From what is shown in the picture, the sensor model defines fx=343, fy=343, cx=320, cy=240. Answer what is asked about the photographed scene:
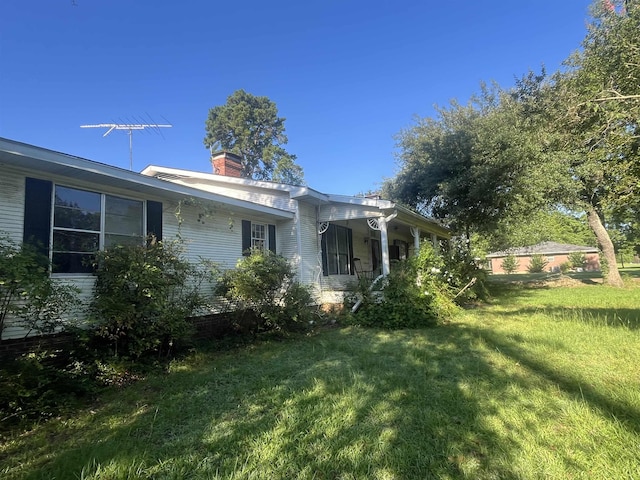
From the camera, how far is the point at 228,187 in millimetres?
10484

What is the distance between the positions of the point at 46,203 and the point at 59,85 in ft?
29.5

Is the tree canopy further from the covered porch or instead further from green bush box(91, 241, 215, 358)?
green bush box(91, 241, 215, 358)

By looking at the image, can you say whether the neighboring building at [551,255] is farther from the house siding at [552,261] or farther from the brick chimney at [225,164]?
the brick chimney at [225,164]

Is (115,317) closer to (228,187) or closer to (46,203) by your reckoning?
(46,203)

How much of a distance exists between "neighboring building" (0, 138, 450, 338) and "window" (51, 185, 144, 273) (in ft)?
0.05

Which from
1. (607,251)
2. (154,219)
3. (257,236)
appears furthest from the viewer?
(607,251)

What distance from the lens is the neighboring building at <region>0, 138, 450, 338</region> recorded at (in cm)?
496

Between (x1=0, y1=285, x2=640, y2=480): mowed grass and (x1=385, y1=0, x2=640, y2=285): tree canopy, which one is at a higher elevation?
(x1=385, y1=0, x2=640, y2=285): tree canopy

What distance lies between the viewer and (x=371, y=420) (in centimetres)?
322

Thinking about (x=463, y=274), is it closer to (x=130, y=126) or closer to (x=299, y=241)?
(x=299, y=241)

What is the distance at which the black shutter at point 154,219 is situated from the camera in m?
6.54

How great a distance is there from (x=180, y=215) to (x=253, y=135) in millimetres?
28696

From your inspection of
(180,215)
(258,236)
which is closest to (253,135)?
(258,236)

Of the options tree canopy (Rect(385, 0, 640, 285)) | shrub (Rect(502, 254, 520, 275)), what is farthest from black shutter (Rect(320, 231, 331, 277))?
shrub (Rect(502, 254, 520, 275))
